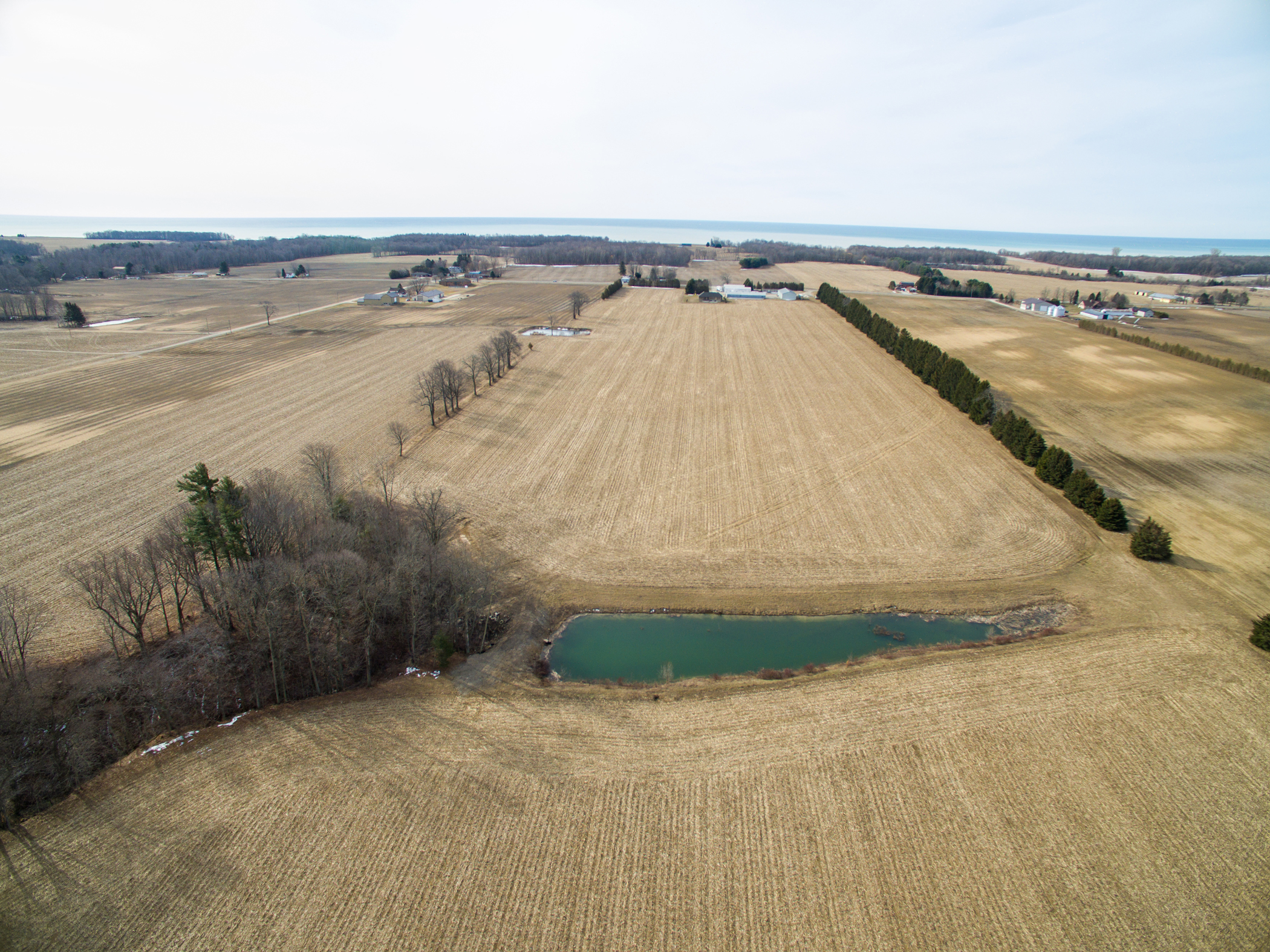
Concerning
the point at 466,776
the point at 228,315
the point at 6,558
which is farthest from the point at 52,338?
the point at 466,776

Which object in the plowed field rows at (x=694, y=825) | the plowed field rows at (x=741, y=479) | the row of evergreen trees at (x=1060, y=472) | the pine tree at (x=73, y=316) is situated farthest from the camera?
the pine tree at (x=73, y=316)

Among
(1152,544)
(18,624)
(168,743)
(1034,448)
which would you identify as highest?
(1034,448)

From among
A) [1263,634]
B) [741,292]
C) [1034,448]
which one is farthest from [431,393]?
[741,292]

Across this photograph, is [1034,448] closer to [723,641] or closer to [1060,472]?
[1060,472]

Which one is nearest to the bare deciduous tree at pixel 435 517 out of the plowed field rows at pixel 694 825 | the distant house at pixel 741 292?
the plowed field rows at pixel 694 825

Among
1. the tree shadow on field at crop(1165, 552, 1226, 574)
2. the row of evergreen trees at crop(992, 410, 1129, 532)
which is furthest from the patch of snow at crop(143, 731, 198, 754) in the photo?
the row of evergreen trees at crop(992, 410, 1129, 532)

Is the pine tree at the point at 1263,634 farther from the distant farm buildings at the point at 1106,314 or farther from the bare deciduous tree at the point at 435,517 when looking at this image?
the distant farm buildings at the point at 1106,314

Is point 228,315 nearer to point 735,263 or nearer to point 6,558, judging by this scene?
point 6,558
